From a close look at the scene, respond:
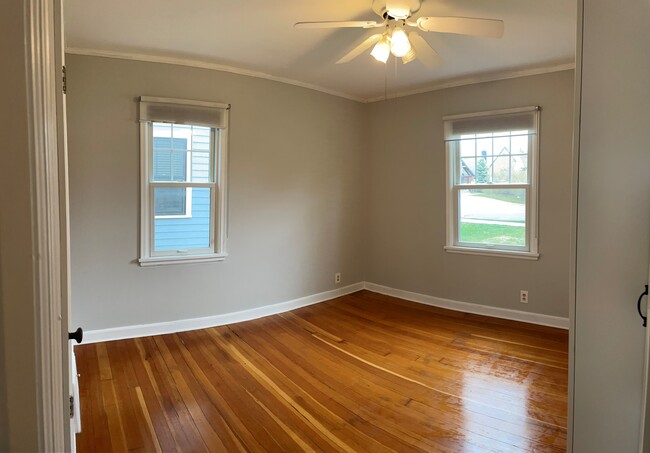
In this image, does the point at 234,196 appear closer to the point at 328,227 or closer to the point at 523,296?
the point at 328,227

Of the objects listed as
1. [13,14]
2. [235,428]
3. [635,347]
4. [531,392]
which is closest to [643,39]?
[635,347]

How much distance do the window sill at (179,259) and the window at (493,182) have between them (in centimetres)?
258

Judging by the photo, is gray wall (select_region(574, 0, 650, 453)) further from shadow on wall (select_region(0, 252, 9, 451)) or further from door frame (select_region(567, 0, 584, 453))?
shadow on wall (select_region(0, 252, 9, 451))

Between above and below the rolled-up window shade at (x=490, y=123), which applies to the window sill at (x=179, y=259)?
below

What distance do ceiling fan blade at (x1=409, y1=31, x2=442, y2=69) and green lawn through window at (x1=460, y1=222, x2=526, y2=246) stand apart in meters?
2.11

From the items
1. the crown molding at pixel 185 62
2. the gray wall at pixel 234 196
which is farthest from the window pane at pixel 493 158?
the crown molding at pixel 185 62

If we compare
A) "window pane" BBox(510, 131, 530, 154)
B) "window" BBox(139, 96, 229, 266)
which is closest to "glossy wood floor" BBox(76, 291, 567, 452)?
"window" BBox(139, 96, 229, 266)

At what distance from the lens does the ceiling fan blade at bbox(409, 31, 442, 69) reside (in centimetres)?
234

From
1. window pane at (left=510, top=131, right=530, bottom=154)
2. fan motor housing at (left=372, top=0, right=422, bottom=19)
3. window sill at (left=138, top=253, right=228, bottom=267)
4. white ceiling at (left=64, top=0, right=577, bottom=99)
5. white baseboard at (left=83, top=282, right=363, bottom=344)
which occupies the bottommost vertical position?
white baseboard at (left=83, top=282, right=363, bottom=344)

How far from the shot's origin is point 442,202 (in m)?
4.32

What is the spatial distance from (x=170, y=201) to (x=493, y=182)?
Answer: 331 cm

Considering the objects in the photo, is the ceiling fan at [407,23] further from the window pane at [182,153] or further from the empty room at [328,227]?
the window pane at [182,153]

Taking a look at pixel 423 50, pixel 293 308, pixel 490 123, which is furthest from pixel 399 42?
pixel 293 308

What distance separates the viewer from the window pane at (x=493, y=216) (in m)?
3.88
